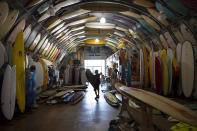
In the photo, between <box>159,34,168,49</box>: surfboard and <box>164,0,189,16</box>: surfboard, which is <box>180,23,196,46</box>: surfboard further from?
<box>159,34,168,49</box>: surfboard

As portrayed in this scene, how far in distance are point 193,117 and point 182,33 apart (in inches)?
153

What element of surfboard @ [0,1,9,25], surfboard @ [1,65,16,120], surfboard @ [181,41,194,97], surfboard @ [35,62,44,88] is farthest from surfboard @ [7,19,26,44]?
surfboard @ [181,41,194,97]

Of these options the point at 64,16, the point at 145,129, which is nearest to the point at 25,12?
the point at 64,16

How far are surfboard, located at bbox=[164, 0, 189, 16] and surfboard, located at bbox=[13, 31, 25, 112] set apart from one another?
14.7ft

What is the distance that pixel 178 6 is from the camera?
150 inches

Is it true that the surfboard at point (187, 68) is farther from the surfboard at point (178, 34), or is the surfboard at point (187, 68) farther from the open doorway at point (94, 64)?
the open doorway at point (94, 64)

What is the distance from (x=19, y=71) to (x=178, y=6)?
16.0ft

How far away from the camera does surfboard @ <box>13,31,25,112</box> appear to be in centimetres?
348

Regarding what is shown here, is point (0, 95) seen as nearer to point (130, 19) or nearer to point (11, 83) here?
point (11, 83)

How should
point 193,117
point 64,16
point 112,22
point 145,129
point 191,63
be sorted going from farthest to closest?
point 112,22 → point 64,16 → point 191,63 → point 145,129 → point 193,117

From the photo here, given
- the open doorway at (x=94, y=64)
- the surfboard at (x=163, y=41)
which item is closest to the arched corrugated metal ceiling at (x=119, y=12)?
the surfboard at (x=163, y=41)

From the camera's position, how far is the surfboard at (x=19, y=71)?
3.48 m

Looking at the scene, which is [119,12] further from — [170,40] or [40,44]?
[40,44]

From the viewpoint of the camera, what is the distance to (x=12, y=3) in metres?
3.18
